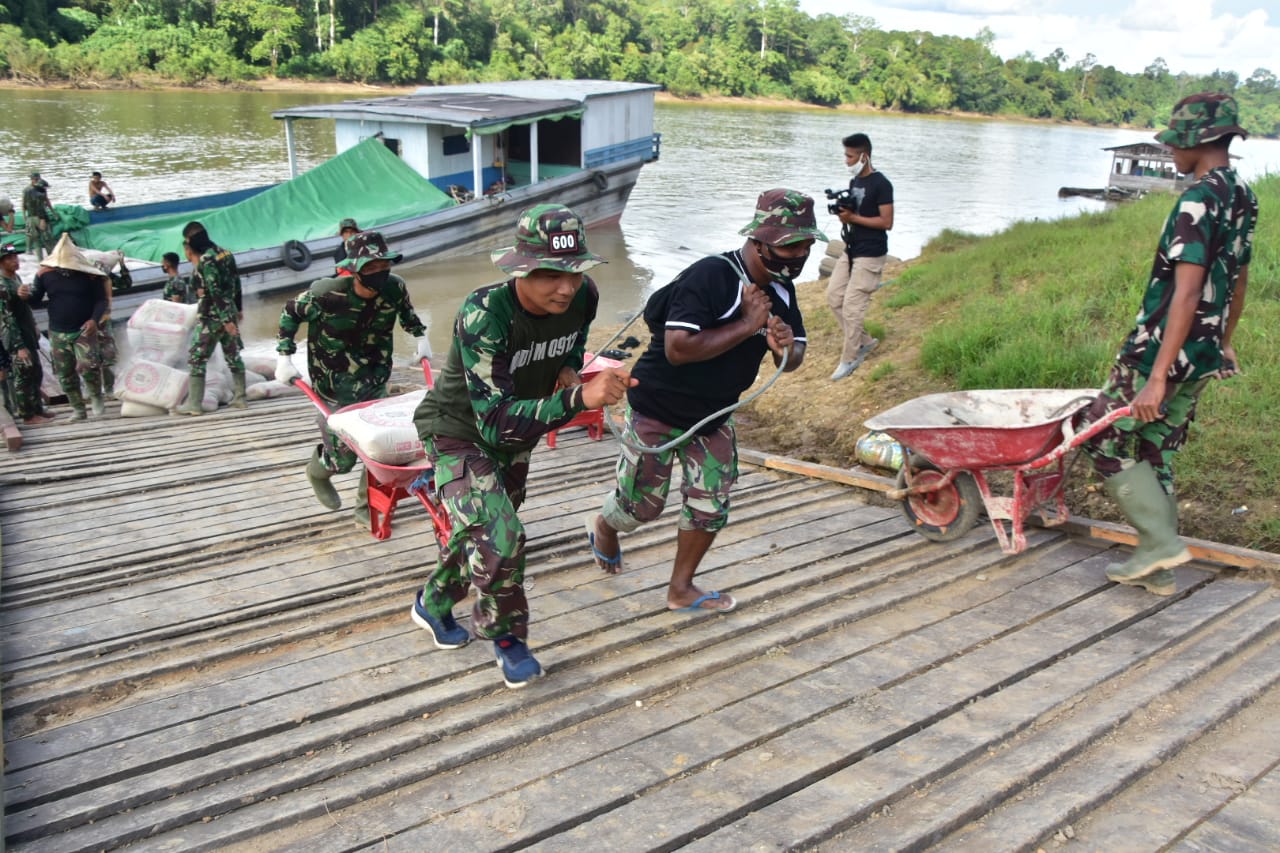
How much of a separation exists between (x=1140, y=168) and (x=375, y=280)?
27.2 m

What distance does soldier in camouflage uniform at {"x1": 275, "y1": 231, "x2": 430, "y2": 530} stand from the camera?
4363mm

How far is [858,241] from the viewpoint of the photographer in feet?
22.9

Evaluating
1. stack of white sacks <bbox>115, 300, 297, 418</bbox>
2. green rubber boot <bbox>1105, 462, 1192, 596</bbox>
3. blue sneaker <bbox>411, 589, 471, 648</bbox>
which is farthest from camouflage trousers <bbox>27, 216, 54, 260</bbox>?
green rubber boot <bbox>1105, 462, 1192, 596</bbox>

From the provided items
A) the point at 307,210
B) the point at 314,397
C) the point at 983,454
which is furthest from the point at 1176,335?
the point at 307,210

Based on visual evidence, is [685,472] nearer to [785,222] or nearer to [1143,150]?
[785,222]

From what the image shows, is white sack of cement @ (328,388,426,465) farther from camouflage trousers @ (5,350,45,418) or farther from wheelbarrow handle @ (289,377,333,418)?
camouflage trousers @ (5,350,45,418)

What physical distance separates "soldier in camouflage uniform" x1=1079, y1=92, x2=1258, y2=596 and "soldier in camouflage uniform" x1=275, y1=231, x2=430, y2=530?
3046mm

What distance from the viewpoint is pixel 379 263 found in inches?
170

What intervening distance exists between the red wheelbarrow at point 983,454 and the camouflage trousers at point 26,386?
6056mm

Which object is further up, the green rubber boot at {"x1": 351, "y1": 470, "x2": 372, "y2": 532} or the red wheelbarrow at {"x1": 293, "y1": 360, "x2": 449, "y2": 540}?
the red wheelbarrow at {"x1": 293, "y1": 360, "x2": 449, "y2": 540}

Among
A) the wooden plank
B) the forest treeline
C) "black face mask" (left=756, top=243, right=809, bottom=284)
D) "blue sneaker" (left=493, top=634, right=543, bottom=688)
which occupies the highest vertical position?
the forest treeline

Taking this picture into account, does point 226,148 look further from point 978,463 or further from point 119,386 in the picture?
point 978,463

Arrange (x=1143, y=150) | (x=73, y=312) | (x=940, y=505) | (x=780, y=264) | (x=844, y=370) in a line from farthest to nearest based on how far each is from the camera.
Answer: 1. (x=1143, y=150)
2. (x=844, y=370)
3. (x=73, y=312)
4. (x=940, y=505)
5. (x=780, y=264)

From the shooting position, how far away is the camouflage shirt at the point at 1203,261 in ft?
10.7
